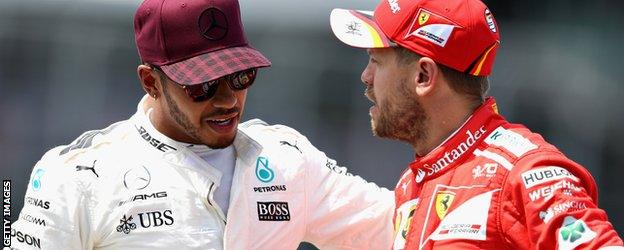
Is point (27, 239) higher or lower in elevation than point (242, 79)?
lower

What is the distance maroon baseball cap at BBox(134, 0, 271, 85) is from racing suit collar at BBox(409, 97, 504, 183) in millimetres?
522

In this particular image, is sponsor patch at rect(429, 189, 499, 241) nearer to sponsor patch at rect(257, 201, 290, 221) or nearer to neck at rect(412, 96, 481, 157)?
neck at rect(412, 96, 481, 157)

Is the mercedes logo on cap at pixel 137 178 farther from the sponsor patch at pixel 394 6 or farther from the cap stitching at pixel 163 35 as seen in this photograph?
the sponsor patch at pixel 394 6

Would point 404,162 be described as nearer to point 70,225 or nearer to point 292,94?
point 292,94

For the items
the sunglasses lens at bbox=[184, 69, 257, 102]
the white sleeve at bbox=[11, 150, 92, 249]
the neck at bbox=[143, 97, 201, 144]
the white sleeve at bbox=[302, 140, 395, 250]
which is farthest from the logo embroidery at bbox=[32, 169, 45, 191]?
the white sleeve at bbox=[302, 140, 395, 250]

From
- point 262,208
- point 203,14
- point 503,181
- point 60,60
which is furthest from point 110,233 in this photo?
point 60,60

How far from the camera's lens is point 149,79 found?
3145 millimetres

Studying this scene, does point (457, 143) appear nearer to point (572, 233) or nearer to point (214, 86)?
point (572, 233)

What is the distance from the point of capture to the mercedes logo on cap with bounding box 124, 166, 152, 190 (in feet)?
10.0

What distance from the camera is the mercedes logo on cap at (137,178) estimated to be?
305 cm

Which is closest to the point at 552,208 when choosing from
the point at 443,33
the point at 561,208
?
the point at 561,208

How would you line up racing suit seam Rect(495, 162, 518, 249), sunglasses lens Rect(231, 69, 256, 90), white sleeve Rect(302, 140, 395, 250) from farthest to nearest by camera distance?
white sleeve Rect(302, 140, 395, 250)
sunglasses lens Rect(231, 69, 256, 90)
racing suit seam Rect(495, 162, 518, 249)

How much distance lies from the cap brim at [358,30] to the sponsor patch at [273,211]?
501mm

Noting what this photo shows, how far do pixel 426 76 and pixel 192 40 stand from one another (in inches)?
25.0
